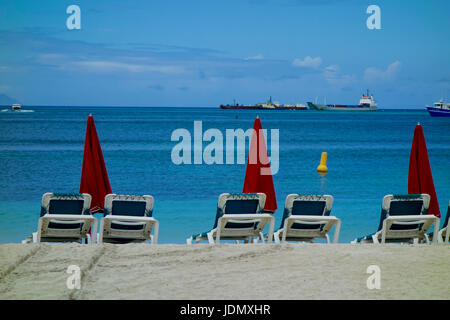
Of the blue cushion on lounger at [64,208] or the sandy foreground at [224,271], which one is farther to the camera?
the blue cushion on lounger at [64,208]

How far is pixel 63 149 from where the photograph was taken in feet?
98.0

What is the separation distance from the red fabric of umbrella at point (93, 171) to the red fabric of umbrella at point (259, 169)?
5.16 ft

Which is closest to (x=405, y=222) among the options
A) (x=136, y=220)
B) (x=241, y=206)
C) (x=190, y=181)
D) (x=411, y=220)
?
(x=411, y=220)

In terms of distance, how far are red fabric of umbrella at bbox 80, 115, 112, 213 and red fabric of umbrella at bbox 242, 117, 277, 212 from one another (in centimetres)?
157

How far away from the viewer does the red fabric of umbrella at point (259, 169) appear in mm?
5898

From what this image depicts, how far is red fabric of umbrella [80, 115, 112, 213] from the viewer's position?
18.9 feet

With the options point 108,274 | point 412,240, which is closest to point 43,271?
point 108,274

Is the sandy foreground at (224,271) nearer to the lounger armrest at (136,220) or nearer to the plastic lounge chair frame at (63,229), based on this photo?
the lounger armrest at (136,220)

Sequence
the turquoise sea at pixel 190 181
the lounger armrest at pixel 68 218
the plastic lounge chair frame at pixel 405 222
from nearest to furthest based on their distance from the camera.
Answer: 1. the lounger armrest at pixel 68 218
2. the plastic lounge chair frame at pixel 405 222
3. the turquoise sea at pixel 190 181

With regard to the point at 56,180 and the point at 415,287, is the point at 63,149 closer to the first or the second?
the point at 56,180

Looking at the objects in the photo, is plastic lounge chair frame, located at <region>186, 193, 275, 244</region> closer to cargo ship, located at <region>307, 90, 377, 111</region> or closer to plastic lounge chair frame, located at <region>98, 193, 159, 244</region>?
plastic lounge chair frame, located at <region>98, 193, 159, 244</region>

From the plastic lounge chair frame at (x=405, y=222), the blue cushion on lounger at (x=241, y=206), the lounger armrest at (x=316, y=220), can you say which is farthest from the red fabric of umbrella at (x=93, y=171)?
the plastic lounge chair frame at (x=405, y=222)

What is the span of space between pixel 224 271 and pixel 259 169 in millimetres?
3988
